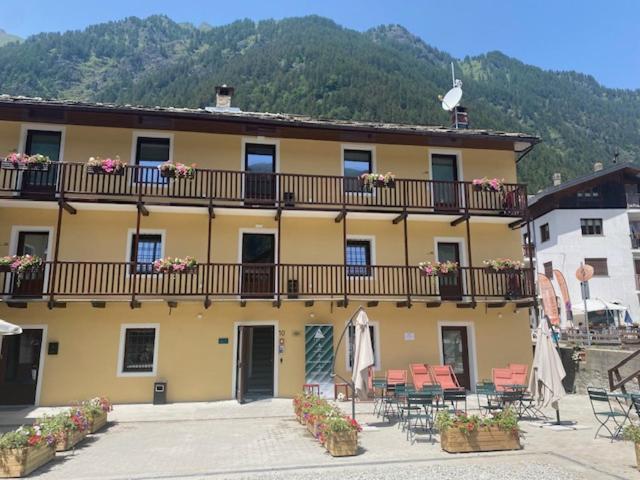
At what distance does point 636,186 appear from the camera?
33844 millimetres

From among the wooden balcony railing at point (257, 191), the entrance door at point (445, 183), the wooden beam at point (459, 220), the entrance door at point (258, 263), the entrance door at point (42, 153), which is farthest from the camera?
the entrance door at point (445, 183)

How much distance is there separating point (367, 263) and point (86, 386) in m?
9.50

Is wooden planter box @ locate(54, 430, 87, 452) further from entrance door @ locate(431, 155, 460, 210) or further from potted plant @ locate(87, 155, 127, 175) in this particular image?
entrance door @ locate(431, 155, 460, 210)

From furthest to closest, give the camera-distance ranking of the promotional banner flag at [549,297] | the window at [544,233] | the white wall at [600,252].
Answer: the window at [544,233] → the white wall at [600,252] → the promotional banner flag at [549,297]

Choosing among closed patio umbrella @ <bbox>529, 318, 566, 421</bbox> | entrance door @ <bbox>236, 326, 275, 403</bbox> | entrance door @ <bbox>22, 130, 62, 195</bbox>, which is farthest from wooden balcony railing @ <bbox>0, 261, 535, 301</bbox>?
closed patio umbrella @ <bbox>529, 318, 566, 421</bbox>

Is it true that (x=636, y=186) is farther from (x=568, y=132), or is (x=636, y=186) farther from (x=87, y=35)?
(x=87, y=35)

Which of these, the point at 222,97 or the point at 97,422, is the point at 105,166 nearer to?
the point at 222,97

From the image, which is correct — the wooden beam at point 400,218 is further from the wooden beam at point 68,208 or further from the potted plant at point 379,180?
the wooden beam at point 68,208

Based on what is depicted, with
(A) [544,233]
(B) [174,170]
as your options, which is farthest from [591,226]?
(B) [174,170]

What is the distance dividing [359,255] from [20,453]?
442 inches

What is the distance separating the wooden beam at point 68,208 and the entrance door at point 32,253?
1.05 metres

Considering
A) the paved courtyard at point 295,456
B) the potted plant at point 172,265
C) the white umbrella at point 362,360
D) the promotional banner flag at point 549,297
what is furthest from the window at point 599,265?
the potted plant at point 172,265

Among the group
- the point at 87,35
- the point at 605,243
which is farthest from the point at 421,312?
the point at 87,35

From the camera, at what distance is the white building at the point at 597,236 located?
31391 millimetres
